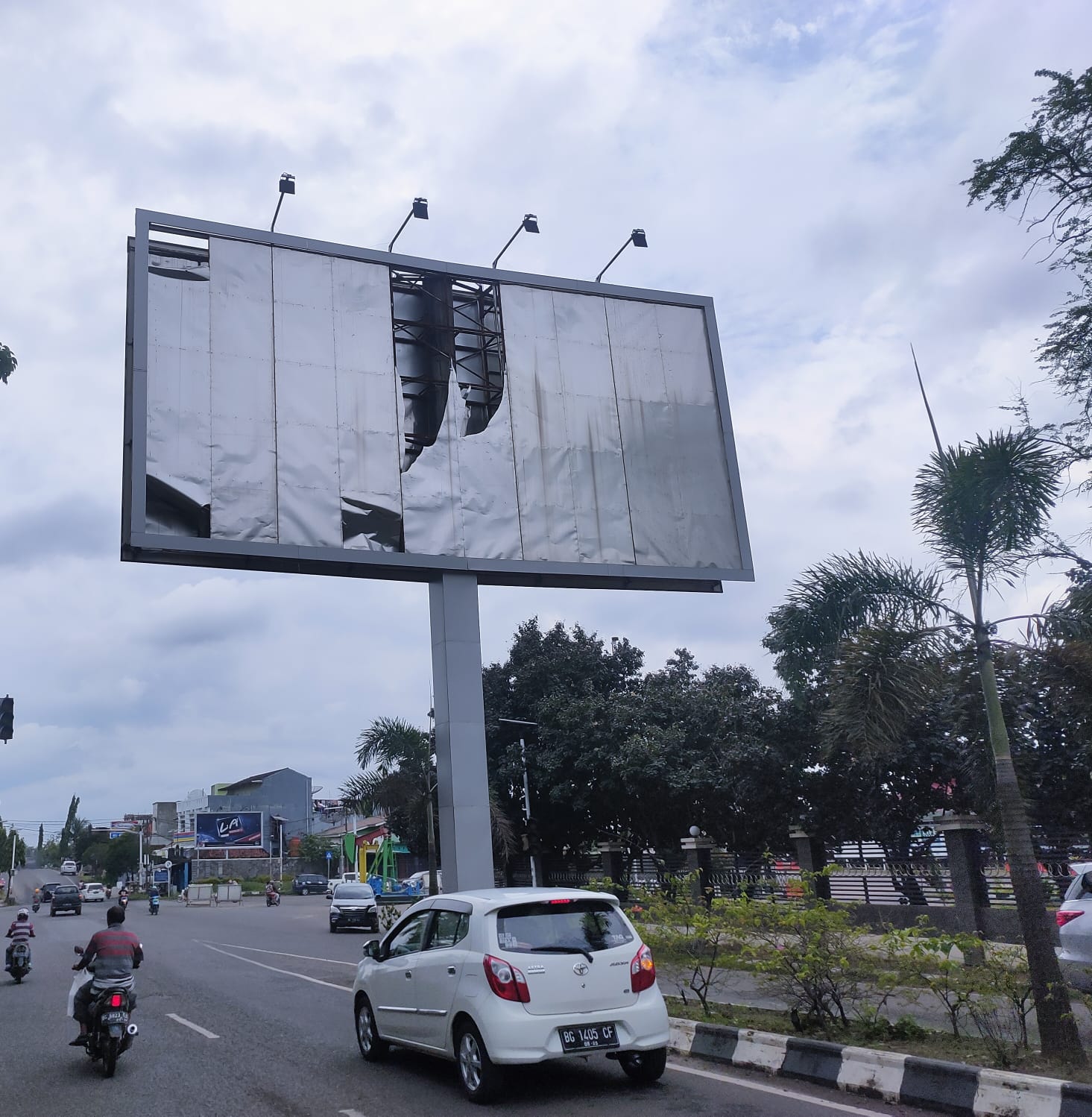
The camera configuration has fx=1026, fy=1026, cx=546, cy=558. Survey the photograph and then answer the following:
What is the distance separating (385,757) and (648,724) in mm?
9472

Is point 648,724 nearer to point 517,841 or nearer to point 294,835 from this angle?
point 517,841

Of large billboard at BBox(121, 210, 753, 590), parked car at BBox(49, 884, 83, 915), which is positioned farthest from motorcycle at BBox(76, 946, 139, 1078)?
parked car at BBox(49, 884, 83, 915)

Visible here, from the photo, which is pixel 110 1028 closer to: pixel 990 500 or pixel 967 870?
pixel 990 500

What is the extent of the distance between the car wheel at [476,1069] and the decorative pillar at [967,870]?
36.8 feet

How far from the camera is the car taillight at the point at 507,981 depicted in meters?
7.34

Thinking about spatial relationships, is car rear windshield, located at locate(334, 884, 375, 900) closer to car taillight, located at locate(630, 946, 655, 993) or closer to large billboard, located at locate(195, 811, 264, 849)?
car taillight, located at locate(630, 946, 655, 993)

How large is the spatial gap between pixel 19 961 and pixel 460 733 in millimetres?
8950

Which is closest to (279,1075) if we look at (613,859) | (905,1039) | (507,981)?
(507,981)

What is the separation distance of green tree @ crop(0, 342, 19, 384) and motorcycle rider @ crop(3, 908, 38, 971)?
10.3m

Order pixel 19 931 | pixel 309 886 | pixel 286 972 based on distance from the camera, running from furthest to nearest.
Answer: pixel 309 886, pixel 19 931, pixel 286 972

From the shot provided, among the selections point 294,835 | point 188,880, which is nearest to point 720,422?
point 188,880

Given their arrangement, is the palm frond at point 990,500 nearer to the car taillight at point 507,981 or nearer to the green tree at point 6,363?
the car taillight at point 507,981

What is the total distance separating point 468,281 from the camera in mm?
18812

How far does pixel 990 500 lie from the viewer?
9.15 m
